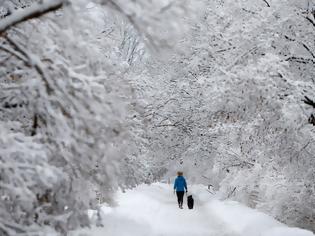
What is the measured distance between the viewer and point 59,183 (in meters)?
5.20

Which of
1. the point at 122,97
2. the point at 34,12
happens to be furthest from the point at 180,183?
the point at 34,12

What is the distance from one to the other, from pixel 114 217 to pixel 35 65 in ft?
33.4

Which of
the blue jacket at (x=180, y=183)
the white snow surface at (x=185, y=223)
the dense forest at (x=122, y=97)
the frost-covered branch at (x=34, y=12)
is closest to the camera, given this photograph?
the frost-covered branch at (x=34, y=12)

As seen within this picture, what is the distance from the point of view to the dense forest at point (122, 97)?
4.75 metres

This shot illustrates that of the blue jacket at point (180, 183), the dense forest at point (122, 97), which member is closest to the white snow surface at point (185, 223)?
the blue jacket at point (180, 183)

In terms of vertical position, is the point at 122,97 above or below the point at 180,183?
below

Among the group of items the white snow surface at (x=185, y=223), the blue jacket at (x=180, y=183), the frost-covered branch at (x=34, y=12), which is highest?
the blue jacket at (x=180, y=183)

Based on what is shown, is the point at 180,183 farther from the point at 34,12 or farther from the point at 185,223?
the point at 34,12

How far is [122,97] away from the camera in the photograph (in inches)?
323

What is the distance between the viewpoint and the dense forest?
4.75 metres

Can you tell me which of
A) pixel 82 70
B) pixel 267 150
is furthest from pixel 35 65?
pixel 267 150

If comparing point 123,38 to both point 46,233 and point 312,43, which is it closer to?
point 312,43

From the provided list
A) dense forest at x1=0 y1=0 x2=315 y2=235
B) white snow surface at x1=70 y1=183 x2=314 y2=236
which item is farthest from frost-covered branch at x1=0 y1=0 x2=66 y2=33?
white snow surface at x1=70 y1=183 x2=314 y2=236

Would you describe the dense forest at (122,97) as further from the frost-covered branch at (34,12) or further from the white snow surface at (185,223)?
the white snow surface at (185,223)
